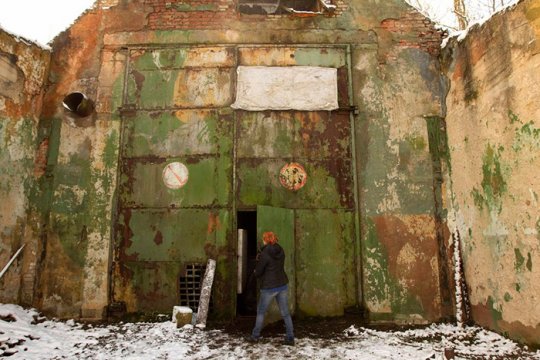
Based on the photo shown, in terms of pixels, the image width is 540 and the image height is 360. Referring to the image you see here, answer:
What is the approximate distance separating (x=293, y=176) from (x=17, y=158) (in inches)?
184

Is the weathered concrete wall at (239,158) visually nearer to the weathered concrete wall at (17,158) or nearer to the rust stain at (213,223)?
the rust stain at (213,223)

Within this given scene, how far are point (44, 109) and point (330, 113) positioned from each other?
5.18m

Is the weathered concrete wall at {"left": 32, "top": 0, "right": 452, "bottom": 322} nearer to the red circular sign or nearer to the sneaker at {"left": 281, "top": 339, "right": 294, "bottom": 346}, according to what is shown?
the red circular sign

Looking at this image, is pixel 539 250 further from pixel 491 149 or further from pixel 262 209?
pixel 262 209

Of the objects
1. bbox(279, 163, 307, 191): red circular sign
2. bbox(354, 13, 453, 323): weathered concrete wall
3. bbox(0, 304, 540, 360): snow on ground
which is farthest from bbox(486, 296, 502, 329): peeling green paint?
bbox(279, 163, 307, 191): red circular sign

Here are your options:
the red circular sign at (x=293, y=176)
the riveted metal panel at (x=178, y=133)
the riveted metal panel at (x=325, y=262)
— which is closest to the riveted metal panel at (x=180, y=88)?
the riveted metal panel at (x=178, y=133)

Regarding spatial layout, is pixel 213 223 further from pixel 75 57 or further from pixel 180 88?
pixel 75 57

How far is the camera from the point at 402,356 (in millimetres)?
4746

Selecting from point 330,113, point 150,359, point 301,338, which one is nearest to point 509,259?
point 301,338

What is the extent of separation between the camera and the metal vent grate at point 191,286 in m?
6.49

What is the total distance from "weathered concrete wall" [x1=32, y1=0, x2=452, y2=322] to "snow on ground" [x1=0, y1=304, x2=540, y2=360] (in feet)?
1.68

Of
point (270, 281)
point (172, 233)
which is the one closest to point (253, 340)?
point (270, 281)

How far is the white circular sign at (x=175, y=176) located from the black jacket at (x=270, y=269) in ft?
7.42

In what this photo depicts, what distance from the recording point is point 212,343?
5.17 meters
